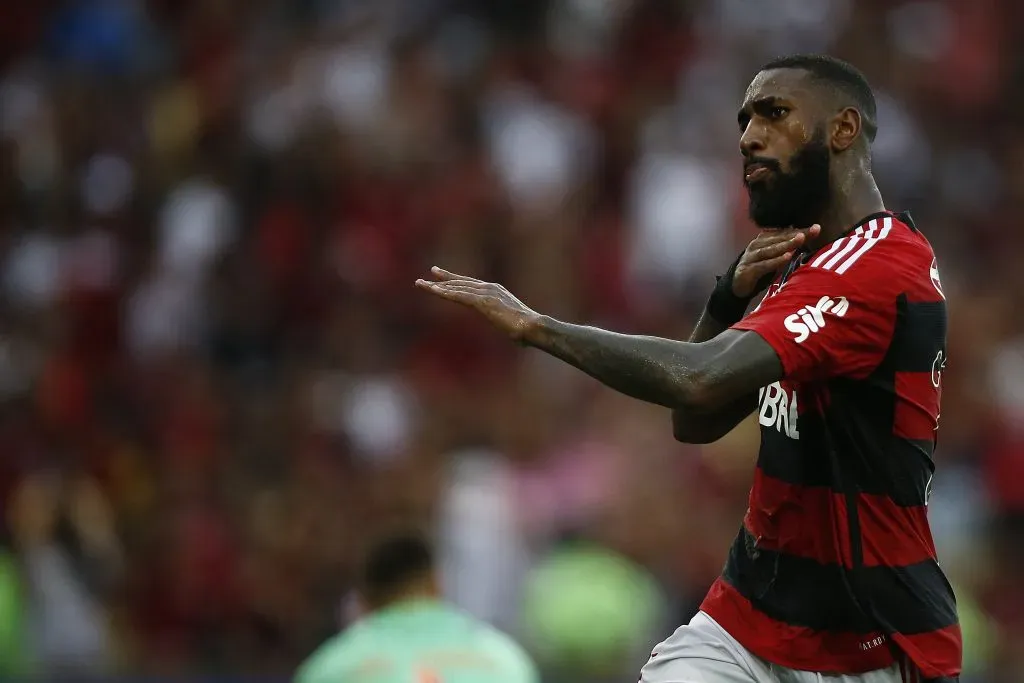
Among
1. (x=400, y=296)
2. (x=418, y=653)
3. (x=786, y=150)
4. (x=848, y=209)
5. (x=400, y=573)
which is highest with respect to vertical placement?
(x=786, y=150)

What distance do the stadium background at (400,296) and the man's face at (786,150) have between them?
4875 millimetres

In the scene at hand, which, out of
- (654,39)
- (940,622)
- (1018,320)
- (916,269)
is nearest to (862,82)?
(916,269)

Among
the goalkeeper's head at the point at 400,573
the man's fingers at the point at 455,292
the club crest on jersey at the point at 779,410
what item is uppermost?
the man's fingers at the point at 455,292

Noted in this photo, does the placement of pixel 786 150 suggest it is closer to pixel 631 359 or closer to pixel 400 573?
pixel 631 359

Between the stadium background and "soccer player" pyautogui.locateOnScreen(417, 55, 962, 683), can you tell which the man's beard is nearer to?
"soccer player" pyautogui.locateOnScreen(417, 55, 962, 683)

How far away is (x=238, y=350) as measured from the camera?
1058cm

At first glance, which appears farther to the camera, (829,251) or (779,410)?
(779,410)

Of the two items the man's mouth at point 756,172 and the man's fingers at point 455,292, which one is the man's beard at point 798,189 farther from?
the man's fingers at point 455,292

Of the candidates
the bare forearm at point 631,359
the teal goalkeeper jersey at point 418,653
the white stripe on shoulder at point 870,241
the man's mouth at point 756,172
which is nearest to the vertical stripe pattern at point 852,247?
the white stripe on shoulder at point 870,241

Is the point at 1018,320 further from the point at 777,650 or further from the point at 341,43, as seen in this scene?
the point at 777,650

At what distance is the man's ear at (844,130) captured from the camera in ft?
13.1

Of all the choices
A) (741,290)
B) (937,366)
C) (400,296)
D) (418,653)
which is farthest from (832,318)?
(400,296)

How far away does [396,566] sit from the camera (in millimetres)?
5555

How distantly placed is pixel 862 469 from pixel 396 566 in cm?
217
